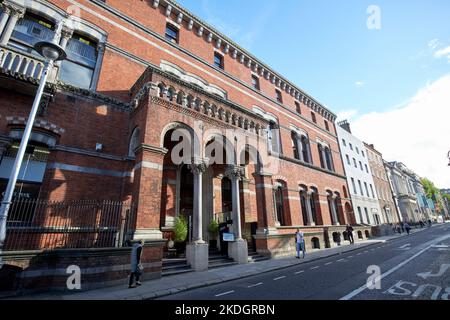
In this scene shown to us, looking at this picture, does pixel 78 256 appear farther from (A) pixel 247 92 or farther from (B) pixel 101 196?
(A) pixel 247 92

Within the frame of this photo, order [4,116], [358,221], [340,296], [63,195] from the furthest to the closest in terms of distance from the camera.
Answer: [358,221] → [63,195] → [4,116] → [340,296]

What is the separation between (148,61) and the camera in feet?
42.3

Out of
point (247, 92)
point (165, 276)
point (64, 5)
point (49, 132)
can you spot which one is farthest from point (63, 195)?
point (247, 92)

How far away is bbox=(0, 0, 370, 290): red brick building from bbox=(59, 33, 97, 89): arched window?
0.16 ft

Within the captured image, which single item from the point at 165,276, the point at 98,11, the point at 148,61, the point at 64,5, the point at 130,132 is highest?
the point at 98,11

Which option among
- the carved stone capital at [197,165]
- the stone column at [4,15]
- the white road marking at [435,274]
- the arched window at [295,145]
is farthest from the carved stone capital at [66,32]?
the arched window at [295,145]

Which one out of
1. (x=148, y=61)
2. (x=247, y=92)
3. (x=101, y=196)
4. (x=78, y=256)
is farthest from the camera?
(x=247, y=92)

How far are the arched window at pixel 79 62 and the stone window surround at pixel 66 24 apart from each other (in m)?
0.28

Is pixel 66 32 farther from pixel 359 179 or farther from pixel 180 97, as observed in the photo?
pixel 359 179

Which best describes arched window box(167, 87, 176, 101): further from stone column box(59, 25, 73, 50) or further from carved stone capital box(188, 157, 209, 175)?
stone column box(59, 25, 73, 50)

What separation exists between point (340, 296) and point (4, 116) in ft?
40.8

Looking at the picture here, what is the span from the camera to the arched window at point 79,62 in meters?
10.3

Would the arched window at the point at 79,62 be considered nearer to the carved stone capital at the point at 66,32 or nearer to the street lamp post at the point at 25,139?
the carved stone capital at the point at 66,32

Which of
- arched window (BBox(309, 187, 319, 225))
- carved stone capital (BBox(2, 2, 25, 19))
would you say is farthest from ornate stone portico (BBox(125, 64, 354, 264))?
carved stone capital (BBox(2, 2, 25, 19))
